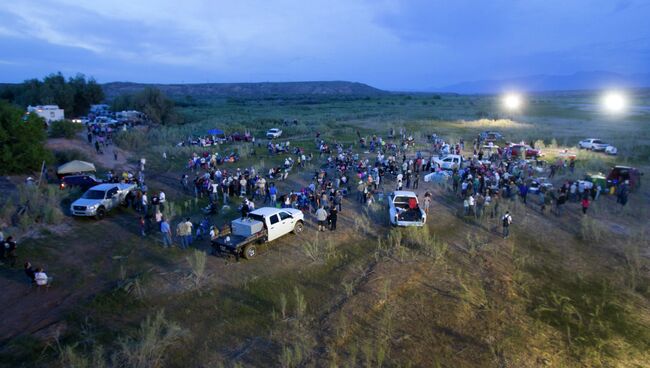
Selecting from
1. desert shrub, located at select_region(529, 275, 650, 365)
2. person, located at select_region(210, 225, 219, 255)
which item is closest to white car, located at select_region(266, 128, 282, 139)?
person, located at select_region(210, 225, 219, 255)

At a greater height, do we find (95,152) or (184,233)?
(95,152)

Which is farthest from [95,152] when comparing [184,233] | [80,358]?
[80,358]

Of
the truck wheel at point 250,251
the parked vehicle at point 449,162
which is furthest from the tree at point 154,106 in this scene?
the truck wheel at point 250,251

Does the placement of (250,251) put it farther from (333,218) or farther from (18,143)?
(18,143)

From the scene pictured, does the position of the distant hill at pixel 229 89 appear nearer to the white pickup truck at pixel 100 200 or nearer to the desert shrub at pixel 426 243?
the white pickup truck at pixel 100 200

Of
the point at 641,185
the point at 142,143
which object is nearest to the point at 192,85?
the point at 142,143
